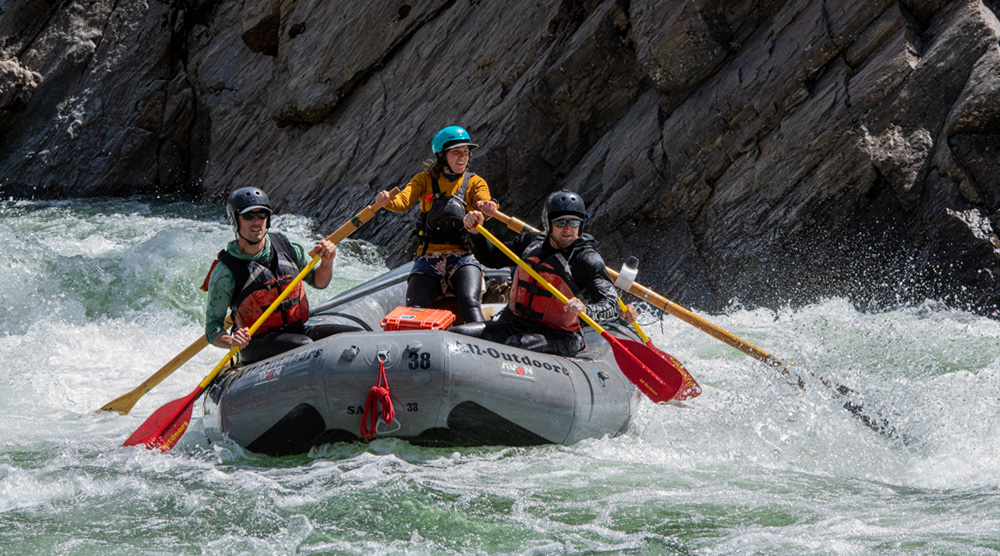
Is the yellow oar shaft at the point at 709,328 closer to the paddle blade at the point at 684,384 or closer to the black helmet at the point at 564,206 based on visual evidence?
the paddle blade at the point at 684,384

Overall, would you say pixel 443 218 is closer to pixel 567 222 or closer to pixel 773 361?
pixel 567 222

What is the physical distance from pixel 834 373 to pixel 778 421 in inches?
56.9

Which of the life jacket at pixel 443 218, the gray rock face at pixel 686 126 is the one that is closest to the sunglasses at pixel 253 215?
the life jacket at pixel 443 218

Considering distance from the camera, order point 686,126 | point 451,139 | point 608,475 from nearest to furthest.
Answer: point 608,475 → point 451,139 → point 686,126

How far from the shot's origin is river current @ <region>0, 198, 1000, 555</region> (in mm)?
3885

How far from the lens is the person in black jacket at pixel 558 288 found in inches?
215

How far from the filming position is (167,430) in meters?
5.13

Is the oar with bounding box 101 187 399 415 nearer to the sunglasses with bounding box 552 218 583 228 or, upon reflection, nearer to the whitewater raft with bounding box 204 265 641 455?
the whitewater raft with bounding box 204 265 641 455

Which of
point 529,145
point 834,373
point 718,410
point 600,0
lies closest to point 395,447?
point 718,410

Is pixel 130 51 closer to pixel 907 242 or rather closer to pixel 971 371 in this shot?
→ pixel 907 242

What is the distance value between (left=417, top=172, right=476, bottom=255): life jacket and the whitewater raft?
1407 millimetres

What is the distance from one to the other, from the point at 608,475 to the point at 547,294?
1243 mm

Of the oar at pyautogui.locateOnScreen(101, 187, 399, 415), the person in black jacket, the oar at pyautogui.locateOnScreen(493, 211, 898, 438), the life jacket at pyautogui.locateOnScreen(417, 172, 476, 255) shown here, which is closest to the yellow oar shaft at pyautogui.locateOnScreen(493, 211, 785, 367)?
the oar at pyautogui.locateOnScreen(493, 211, 898, 438)

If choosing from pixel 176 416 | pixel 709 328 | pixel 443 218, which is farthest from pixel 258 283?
pixel 709 328
